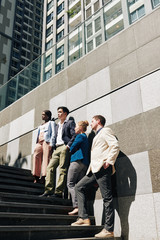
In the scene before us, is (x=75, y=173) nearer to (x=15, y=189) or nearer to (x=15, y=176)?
(x=15, y=189)

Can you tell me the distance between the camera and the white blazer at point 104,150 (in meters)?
4.54

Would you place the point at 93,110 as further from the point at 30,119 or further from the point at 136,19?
the point at 30,119

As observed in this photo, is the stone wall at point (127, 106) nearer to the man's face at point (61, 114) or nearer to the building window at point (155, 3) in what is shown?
the building window at point (155, 3)

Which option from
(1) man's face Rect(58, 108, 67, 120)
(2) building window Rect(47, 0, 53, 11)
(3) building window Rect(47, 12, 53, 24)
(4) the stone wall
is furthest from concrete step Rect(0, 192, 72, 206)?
(2) building window Rect(47, 0, 53, 11)

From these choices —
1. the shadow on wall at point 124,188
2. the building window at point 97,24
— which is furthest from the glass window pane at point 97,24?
the shadow on wall at point 124,188

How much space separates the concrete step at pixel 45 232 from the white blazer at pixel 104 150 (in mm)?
1065

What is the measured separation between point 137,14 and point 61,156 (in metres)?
3.87

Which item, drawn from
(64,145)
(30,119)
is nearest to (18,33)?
(30,119)

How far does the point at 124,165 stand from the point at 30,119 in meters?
4.65

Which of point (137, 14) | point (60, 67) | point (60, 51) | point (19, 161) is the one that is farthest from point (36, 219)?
point (60, 51)

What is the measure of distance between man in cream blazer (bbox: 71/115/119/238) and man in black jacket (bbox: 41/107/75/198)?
2.77 ft

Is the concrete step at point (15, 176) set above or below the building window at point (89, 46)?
below

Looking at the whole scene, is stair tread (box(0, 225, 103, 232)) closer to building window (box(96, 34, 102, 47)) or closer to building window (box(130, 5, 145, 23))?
building window (box(130, 5, 145, 23))

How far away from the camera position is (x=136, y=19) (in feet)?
20.9
